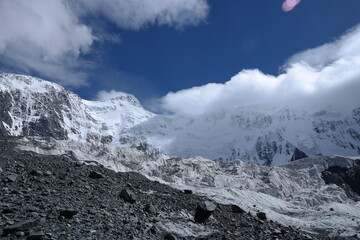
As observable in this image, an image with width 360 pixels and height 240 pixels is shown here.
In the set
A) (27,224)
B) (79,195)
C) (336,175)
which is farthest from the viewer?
(336,175)

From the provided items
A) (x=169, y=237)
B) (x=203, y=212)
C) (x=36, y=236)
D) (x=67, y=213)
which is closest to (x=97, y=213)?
(x=67, y=213)

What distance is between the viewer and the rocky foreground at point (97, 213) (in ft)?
59.6

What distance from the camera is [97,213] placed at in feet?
72.3

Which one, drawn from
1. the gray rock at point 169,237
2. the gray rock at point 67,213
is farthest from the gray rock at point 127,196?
the gray rock at point 67,213

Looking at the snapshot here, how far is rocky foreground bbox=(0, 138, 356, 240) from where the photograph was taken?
18.2 m

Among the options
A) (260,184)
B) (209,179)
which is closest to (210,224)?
(209,179)

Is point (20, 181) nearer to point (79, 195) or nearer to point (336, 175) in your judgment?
point (79, 195)

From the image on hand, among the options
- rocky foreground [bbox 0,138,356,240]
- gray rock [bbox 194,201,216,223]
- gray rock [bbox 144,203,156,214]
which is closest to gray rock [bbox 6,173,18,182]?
rocky foreground [bbox 0,138,356,240]

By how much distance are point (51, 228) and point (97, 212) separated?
15.4 feet

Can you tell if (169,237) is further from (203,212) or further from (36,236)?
(36,236)

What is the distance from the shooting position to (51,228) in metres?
17.7

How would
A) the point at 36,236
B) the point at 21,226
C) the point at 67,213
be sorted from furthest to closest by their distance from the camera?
1. the point at 67,213
2. the point at 21,226
3. the point at 36,236

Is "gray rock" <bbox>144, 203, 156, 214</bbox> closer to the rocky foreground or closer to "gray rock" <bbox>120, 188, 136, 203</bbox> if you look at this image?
the rocky foreground

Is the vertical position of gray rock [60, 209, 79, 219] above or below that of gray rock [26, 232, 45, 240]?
above
